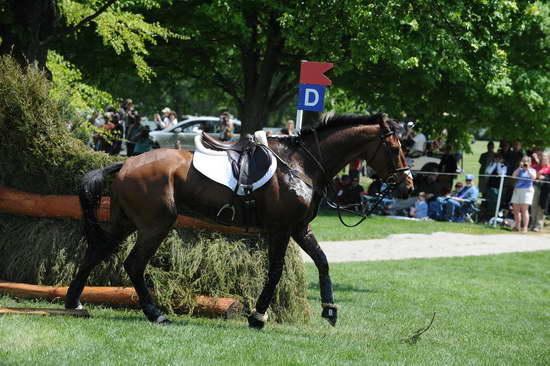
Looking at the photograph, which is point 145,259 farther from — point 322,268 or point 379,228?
point 379,228

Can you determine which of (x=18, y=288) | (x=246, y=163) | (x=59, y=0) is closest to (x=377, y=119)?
(x=246, y=163)

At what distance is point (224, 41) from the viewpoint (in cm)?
2203

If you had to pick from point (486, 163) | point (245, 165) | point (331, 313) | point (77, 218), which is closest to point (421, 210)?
point (486, 163)

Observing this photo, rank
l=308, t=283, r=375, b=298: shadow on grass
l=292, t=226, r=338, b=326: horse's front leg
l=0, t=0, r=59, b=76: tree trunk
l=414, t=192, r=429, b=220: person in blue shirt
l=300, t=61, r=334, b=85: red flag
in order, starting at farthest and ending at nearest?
l=414, t=192, r=429, b=220: person in blue shirt, l=308, t=283, r=375, b=298: shadow on grass, l=0, t=0, r=59, b=76: tree trunk, l=300, t=61, r=334, b=85: red flag, l=292, t=226, r=338, b=326: horse's front leg

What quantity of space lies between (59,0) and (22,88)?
597cm

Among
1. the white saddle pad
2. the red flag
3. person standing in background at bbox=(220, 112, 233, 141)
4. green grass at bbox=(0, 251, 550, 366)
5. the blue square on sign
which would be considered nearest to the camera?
green grass at bbox=(0, 251, 550, 366)

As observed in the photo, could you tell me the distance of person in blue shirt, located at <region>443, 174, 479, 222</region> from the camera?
2270cm

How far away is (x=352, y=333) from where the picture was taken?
8.72 meters

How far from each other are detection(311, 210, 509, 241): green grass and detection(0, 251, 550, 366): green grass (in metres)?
4.41

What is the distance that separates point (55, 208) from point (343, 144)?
11.3ft

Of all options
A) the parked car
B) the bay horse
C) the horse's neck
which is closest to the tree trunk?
the bay horse

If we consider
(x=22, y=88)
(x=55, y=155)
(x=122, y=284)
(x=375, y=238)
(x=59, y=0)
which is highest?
(x=59, y=0)

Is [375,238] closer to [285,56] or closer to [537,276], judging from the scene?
[537,276]

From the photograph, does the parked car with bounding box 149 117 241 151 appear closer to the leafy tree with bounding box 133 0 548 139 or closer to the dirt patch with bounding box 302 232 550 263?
the leafy tree with bounding box 133 0 548 139
